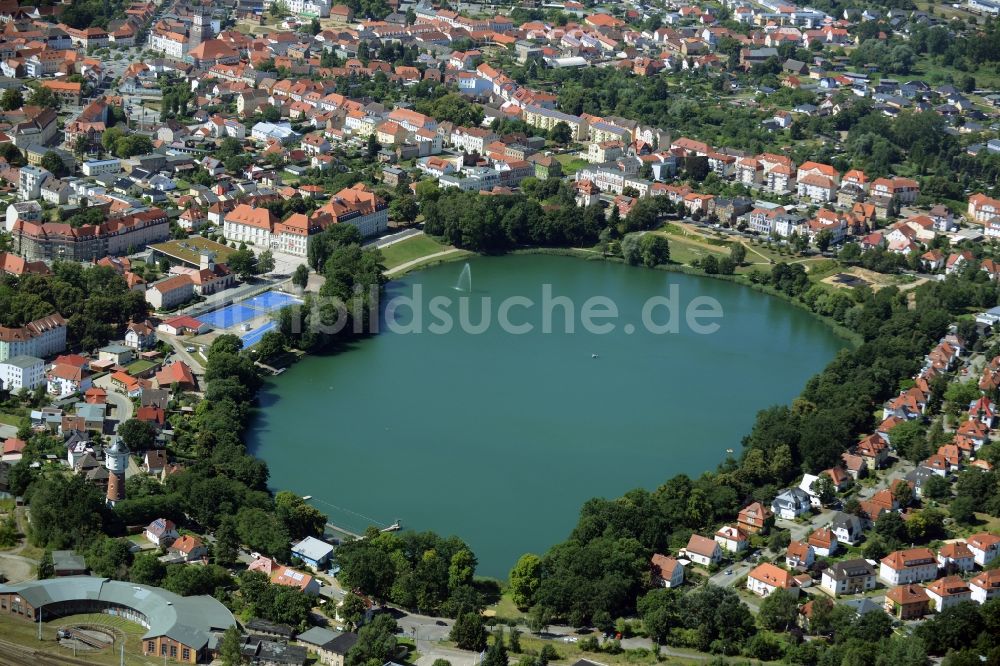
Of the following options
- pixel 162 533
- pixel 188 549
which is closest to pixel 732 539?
pixel 188 549

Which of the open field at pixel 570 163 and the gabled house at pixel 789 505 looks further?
the open field at pixel 570 163

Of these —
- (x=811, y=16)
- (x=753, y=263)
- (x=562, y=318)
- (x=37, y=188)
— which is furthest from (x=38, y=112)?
(x=811, y=16)

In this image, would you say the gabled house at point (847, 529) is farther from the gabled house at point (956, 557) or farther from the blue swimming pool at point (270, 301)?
the blue swimming pool at point (270, 301)

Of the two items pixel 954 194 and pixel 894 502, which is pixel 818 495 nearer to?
pixel 894 502

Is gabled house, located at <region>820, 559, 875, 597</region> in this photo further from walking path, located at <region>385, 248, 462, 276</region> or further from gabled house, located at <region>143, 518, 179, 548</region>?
walking path, located at <region>385, 248, 462, 276</region>

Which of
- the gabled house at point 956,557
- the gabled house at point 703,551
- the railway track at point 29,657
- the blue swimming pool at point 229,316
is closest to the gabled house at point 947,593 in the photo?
the gabled house at point 956,557
